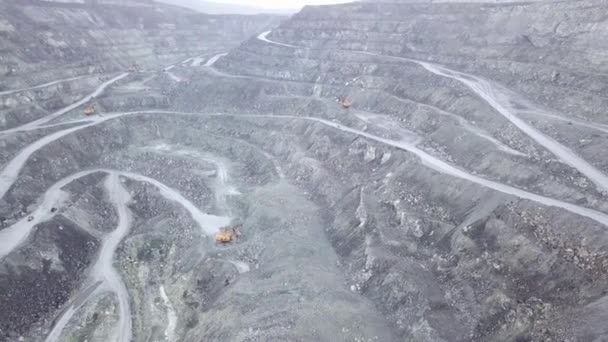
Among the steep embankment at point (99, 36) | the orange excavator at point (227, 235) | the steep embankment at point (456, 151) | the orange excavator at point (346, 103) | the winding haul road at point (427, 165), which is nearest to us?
the steep embankment at point (456, 151)

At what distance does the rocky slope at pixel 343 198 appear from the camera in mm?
34250

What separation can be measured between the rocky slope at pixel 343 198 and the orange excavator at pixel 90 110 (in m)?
1.60

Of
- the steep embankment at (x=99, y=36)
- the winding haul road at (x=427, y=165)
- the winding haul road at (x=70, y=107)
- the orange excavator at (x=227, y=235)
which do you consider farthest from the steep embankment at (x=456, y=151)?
the steep embankment at (x=99, y=36)

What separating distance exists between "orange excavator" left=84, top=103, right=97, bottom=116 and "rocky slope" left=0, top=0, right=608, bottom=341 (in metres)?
1.60

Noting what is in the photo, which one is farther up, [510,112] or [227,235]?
[510,112]

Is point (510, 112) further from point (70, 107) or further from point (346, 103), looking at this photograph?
point (70, 107)

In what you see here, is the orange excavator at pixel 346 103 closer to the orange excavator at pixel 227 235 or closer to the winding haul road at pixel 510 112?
the winding haul road at pixel 510 112

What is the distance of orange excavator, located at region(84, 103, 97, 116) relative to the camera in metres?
78.1

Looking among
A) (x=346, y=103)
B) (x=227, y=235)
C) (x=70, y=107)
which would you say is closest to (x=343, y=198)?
(x=227, y=235)

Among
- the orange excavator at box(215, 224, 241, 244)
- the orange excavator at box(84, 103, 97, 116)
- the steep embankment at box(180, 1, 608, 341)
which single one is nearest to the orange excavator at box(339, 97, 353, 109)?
the steep embankment at box(180, 1, 608, 341)

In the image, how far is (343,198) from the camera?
174 feet

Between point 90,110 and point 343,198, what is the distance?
5584cm

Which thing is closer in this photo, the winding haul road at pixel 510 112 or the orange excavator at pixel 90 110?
the winding haul road at pixel 510 112

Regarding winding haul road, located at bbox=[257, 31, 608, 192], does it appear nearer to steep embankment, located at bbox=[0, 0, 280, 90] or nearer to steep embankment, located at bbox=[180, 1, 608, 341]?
steep embankment, located at bbox=[180, 1, 608, 341]
